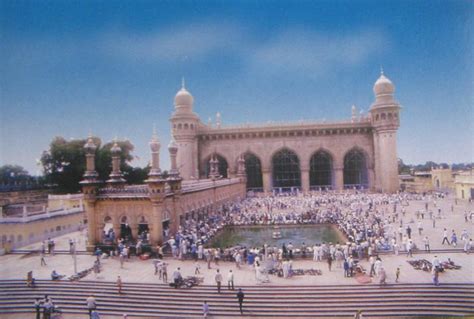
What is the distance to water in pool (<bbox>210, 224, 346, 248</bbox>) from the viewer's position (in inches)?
627

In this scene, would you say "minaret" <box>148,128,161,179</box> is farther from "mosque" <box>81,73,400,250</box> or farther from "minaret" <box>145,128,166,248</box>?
"mosque" <box>81,73,400,250</box>

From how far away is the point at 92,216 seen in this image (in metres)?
14.9

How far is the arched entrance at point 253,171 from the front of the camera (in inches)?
1633

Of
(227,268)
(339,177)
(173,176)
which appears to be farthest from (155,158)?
(339,177)

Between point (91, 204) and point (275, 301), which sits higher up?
point (91, 204)

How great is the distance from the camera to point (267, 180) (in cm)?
3962

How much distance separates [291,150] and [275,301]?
30.8 meters

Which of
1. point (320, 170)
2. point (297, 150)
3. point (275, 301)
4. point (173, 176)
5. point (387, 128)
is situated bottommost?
point (275, 301)

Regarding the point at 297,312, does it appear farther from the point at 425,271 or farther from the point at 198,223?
the point at 198,223

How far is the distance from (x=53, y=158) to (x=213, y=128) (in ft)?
54.3

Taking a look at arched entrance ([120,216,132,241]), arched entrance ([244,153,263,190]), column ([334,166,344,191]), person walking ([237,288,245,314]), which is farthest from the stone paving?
arched entrance ([244,153,263,190])

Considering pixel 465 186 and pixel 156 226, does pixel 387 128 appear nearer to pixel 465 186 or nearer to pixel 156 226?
pixel 465 186

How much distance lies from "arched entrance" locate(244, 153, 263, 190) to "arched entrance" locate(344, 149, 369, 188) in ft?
31.8

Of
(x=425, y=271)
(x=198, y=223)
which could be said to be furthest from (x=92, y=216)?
(x=425, y=271)
